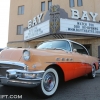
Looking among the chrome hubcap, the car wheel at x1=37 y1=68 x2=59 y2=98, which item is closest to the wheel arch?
the car wheel at x1=37 y1=68 x2=59 y2=98

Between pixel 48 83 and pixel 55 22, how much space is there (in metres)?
9.39

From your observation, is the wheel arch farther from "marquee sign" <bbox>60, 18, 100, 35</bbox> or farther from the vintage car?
"marquee sign" <bbox>60, 18, 100, 35</bbox>

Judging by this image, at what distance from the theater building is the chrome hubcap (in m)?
8.70

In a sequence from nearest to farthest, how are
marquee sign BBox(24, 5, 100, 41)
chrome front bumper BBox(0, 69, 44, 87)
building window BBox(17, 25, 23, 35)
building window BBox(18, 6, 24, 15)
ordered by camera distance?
chrome front bumper BBox(0, 69, 44, 87), marquee sign BBox(24, 5, 100, 41), building window BBox(17, 25, 23, 35), building window BBox(18, 6, 24, 15)

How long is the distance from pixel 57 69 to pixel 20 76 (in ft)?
3.98

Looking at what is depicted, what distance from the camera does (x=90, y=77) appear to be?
19.9 ft

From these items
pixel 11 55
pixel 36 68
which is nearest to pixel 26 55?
pixel 36 68

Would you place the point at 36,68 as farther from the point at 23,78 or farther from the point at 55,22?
the point at 55,22

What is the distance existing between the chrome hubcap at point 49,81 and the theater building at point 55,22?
8702 mm

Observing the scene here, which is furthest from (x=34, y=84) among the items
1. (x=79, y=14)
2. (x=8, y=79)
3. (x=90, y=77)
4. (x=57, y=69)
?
(x=79, y=14)

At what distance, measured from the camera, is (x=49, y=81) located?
325cm

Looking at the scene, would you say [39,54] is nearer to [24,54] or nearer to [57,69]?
[24,54]

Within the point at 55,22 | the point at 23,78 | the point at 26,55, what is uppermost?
the point at 55,22

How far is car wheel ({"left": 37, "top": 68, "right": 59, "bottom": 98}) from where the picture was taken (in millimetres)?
2982
